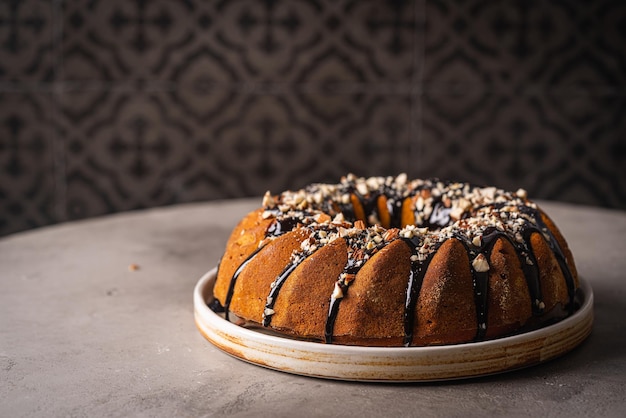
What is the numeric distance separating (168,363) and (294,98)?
2.66 m

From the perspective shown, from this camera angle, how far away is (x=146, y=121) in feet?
12.4

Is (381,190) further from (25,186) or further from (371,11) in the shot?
(25,186)

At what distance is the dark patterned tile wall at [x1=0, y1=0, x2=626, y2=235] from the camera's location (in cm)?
369

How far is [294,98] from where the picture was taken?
384cm

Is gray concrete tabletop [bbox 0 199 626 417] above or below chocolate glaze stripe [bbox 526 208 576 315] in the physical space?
below

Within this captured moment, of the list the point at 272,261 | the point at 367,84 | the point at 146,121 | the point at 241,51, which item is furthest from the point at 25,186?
the point at 272,261

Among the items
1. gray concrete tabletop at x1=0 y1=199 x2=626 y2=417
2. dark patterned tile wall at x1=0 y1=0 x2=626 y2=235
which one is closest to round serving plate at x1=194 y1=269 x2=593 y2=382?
gray concrete tabletop at x1=0 y1=199 x2=626 y2=417

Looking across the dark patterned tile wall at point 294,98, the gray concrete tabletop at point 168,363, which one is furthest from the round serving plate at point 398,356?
the dark patterned tile wall at point 294,98

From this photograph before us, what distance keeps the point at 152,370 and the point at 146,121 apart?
2.66m

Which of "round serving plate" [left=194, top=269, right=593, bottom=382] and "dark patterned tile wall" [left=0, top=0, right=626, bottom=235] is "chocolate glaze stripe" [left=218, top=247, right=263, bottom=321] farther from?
"dark patterned tile wall" [left=0, top=0, right=626, bottom=235]

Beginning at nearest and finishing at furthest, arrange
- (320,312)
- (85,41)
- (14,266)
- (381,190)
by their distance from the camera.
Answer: (320,312), (381,190), (14,266), (85,41)

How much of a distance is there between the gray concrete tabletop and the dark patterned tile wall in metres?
1.83

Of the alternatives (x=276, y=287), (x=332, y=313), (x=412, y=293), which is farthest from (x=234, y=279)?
(x=412, y=293)

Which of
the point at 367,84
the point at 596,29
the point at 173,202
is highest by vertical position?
the point at 596,29
